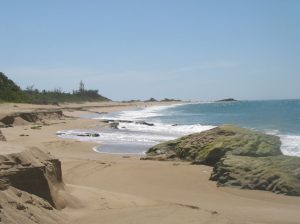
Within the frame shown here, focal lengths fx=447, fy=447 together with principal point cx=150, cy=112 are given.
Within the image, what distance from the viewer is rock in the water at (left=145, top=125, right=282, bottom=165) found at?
15.0 metres

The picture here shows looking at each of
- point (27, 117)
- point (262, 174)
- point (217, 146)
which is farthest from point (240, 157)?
point (27, 117)

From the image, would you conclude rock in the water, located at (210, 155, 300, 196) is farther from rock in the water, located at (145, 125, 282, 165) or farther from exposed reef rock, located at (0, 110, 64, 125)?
exposed reef rock, located at (0, 110, 64, 125)

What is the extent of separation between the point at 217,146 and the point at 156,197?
604 centimetres

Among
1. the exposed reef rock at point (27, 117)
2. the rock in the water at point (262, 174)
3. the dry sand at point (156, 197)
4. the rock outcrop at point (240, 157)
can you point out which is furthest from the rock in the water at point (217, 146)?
the exposed reef rock at point (27, 117)

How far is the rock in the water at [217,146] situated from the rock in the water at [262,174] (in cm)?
240

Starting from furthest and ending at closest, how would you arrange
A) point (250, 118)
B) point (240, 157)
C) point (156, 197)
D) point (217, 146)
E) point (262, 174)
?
point (250, 118)
point (217, 146)
point (240, 157)
point (262, 174)
point (156, 197)

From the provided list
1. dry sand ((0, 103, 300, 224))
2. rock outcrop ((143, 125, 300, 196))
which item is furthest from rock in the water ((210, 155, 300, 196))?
dry sand ((0, 103, 300, 224))

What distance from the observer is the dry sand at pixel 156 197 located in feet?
23.6

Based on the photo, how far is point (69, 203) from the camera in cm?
726

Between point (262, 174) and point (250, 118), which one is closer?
point (262, 174)

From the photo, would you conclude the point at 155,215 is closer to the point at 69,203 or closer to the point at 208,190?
the point at 69,203

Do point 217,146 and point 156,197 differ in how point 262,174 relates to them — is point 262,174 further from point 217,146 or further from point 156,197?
point 217,146

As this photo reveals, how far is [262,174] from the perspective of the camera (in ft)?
37.7

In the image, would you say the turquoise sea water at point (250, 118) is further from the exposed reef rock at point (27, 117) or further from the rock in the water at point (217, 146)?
the rock in the water at point (217, 146)
